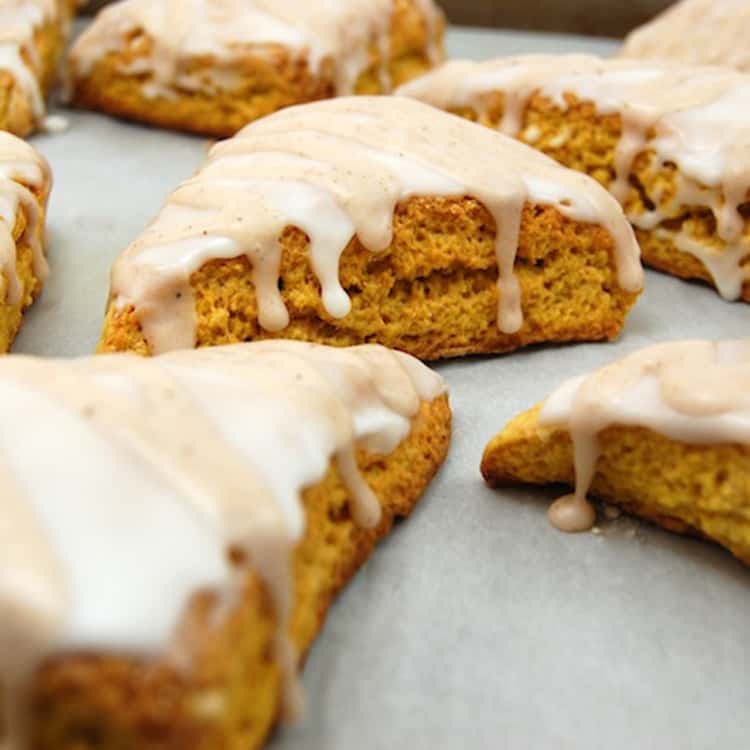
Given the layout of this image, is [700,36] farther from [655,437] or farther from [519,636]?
[519,636]

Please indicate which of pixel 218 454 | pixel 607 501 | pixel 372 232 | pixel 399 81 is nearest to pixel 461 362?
pixel 372 232

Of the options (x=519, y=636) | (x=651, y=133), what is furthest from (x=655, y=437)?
(x=651, y=133)

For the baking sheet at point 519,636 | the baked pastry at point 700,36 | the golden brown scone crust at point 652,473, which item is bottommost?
the baking sheet at point 519,636

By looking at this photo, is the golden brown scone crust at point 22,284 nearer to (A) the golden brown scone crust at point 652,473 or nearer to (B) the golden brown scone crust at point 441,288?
Result: (B) the golden brown scone crust at point 441,288

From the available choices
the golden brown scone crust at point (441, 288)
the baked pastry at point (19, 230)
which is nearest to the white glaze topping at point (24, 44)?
the baked pastry at point (19, 230)

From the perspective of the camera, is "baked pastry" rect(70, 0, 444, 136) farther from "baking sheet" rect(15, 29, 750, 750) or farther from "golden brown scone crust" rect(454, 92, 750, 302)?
"baking sheet" rect(15, 29, 750, 750)

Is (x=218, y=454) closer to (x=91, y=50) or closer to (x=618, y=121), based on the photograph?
(x=618, y=121)
